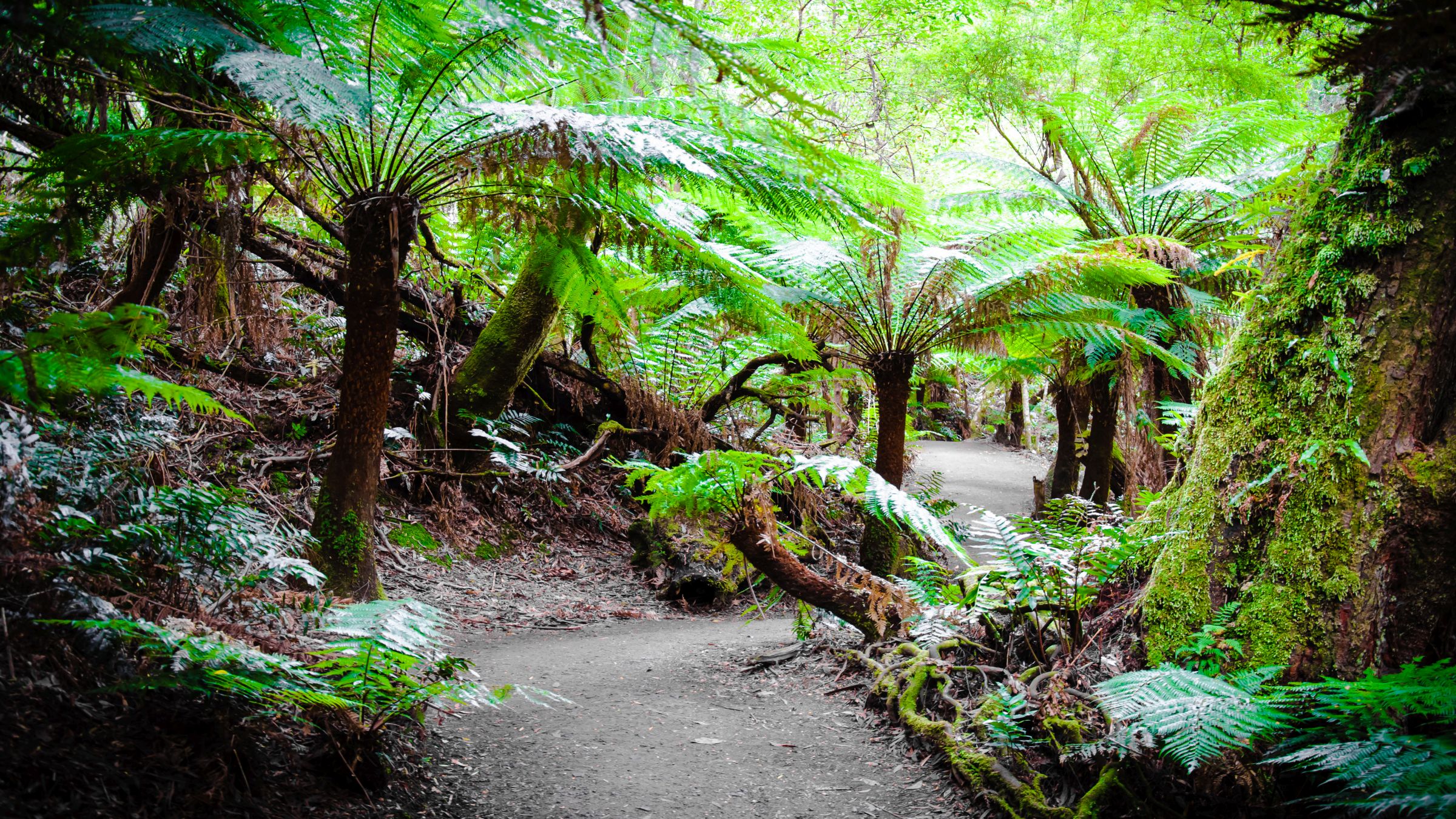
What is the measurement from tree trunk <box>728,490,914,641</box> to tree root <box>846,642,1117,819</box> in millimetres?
183

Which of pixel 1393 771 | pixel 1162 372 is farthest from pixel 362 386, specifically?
pixel 1162 372

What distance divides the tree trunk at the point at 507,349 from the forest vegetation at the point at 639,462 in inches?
1.2

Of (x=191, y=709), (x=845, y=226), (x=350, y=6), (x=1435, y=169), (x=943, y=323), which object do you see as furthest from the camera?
(x=943, y=323)

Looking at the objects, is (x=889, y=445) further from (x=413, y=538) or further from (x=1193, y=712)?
(x=1193, y=712)

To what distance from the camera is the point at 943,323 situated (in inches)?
196

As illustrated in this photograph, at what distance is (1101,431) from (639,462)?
582 cm

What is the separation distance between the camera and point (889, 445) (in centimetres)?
486

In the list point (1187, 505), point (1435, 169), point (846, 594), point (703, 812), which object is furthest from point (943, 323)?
point (703, 812)

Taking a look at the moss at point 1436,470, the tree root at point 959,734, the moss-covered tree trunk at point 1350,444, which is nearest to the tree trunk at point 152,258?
the tree root at point 959,734

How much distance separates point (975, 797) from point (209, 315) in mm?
4230

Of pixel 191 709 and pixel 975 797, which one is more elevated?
pixel 191 709

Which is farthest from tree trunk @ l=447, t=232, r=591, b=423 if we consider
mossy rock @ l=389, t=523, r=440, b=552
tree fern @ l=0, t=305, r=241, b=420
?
tree fern @ l=0, t=305, r=241, b=420

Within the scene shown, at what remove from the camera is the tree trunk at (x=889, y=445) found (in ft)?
15.9

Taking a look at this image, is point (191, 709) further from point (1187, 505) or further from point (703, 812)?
point (1187, 505)
